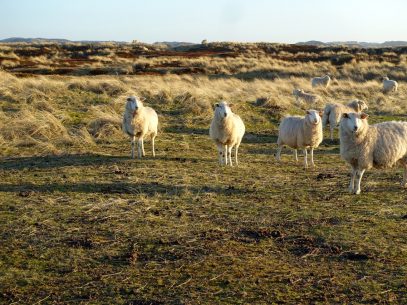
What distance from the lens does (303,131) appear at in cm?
1270

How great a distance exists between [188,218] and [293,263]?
6.93 feet

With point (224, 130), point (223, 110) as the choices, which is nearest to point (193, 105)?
point (224, 130)

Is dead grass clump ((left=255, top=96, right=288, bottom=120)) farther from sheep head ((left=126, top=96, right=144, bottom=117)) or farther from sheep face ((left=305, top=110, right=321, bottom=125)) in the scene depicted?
sheep head ((left=126, top=96, right=144, bottom=117))

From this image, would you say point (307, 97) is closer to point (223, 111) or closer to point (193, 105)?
point (193, 105)

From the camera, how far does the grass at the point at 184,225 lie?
554 centimetres

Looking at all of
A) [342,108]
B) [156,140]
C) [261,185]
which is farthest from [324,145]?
[261,185]

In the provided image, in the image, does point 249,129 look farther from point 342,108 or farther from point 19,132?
point 19,132

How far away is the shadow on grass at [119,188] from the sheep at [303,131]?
3611mm

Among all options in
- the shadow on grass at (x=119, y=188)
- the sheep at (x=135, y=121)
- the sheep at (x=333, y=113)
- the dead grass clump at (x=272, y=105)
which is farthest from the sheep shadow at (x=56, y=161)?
the dead grass clump at (x=272, y=105)

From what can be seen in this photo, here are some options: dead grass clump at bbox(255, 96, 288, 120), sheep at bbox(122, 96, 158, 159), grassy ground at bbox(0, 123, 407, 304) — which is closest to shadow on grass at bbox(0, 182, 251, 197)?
grassy ground at bbox(0, 123, 407, 304)

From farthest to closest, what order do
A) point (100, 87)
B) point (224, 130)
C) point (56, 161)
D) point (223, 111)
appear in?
point (100, 87) < point (224, 130) < point (223, 111) < point (56, 161)

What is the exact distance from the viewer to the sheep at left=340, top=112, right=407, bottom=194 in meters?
9.77

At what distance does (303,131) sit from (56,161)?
239 inches

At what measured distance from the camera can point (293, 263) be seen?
6242mm
